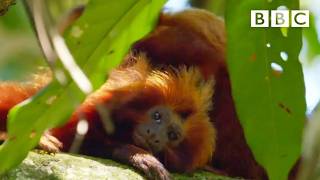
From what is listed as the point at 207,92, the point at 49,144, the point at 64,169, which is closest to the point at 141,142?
the point at 207,92

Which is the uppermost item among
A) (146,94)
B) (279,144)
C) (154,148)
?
(279,144)

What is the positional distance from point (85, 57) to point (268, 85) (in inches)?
20.1

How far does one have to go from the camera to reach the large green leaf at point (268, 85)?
191 cm

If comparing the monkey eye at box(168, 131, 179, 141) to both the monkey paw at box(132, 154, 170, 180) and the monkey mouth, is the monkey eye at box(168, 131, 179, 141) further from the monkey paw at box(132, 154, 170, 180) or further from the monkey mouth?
the monkey paw at box(132, 154, 170, 180)

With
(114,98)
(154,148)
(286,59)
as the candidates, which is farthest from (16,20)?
(286,59)

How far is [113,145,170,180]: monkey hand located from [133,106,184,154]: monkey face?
11.0 inches

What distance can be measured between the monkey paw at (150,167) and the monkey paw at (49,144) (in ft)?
1.05

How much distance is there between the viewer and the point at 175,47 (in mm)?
3777

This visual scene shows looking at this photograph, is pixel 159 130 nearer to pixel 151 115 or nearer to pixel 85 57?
pixel 151 115

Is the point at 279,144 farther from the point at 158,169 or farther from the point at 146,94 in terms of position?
the point at 146,94

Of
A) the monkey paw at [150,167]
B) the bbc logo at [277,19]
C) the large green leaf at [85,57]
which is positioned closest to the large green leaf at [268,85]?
the bbc logo at [277,19]

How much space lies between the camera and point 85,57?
6.35ft

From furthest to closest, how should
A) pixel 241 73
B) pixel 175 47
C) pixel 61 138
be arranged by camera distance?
pixel 175 47
pixel 61 138
pixel 241 73

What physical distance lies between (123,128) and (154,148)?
7.1 inches
